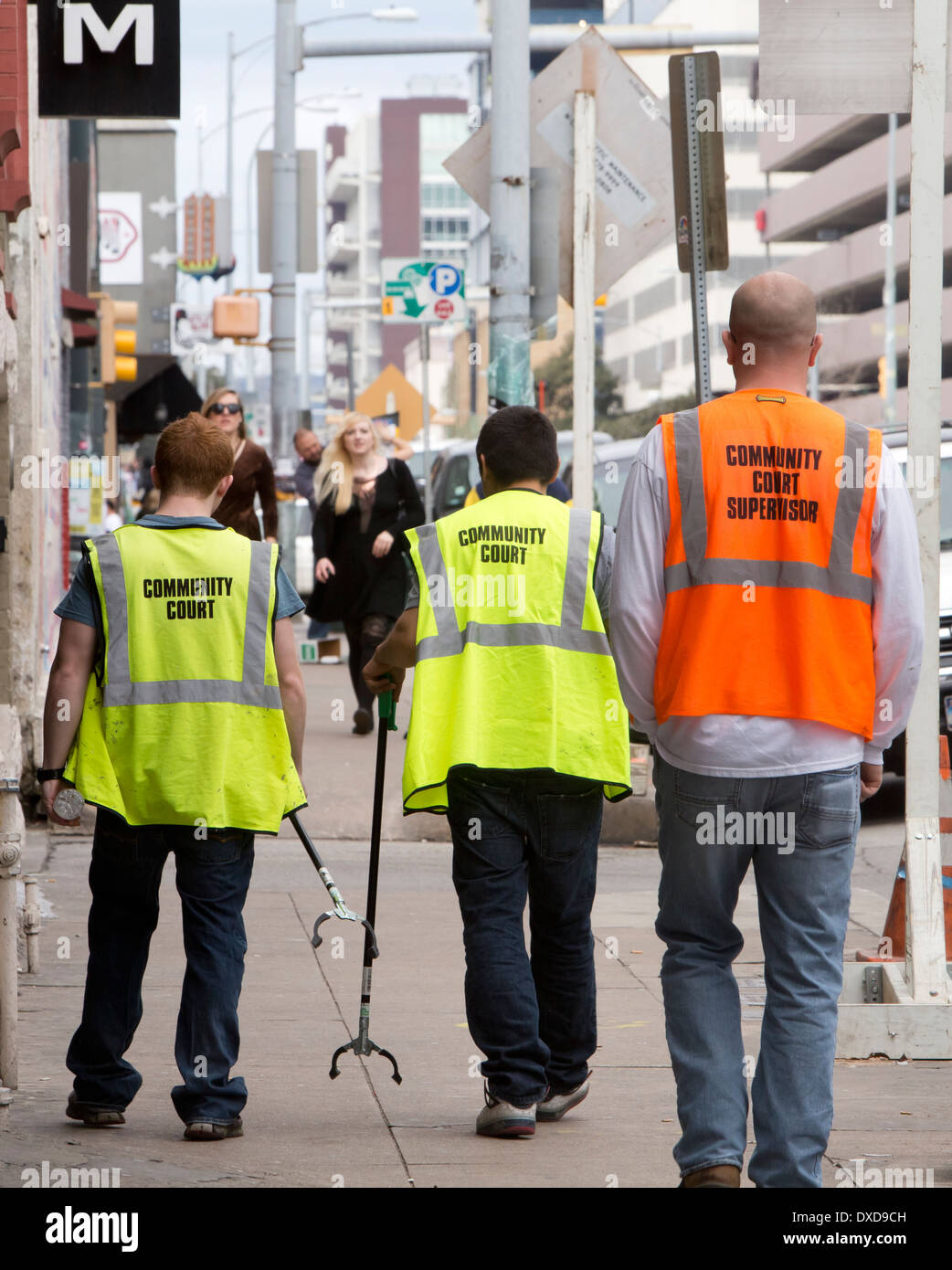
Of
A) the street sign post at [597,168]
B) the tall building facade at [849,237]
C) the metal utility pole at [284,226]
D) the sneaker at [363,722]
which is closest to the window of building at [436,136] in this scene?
the tall building facade at [849,237]

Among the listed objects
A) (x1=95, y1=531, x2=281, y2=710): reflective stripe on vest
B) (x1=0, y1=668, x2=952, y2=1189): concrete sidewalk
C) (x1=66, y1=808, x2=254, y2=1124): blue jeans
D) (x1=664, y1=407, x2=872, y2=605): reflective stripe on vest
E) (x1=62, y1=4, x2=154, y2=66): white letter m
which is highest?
(x1=62, y1=4, x2=154, y2=66): white letter m

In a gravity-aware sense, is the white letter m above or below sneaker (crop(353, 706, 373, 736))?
above

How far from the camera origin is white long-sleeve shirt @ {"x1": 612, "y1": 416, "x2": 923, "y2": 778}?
4.21 meters

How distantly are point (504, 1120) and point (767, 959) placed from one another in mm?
1087

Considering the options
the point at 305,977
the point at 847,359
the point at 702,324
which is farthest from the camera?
the point at 847,359

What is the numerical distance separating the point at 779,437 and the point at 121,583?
178cm

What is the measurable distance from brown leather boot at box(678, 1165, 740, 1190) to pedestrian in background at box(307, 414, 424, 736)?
26.6 ft

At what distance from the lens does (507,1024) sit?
16.6 ft

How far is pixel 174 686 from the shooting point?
513cm

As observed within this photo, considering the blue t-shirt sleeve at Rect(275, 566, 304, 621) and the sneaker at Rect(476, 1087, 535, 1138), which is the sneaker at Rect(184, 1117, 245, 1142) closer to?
the sneaker at Rect(476, 1087, 535, 1138)
